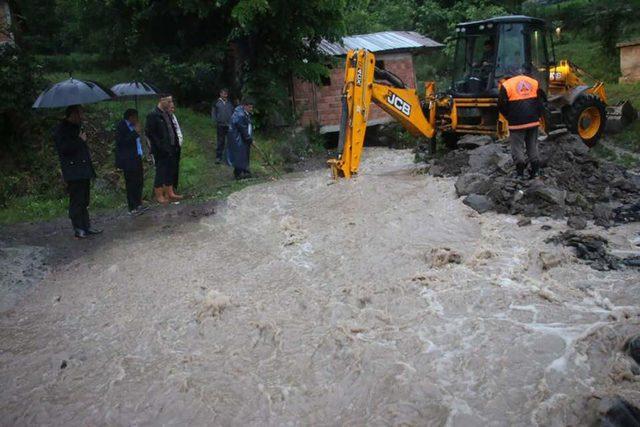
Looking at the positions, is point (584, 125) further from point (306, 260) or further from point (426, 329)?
point (426, 329)

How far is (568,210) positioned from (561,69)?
5595 millimetres

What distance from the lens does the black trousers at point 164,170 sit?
9353mm

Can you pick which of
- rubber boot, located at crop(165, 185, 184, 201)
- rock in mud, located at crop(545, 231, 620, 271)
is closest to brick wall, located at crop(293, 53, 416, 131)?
rubber boot, located at crop(165, 185, 184, 201)

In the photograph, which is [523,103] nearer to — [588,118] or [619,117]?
[588,118]

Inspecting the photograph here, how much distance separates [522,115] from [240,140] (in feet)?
16.4

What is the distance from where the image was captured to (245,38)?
46.3ft

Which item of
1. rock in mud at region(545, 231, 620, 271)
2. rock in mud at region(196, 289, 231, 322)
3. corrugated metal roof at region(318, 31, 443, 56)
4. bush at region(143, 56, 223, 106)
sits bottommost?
rock in mud at region(196, 289, 231, 322)

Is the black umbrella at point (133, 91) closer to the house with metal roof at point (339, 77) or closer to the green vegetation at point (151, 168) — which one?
the green vegetation at point (151, 168)

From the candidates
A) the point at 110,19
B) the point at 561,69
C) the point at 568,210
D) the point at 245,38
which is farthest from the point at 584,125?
the point at 110,19

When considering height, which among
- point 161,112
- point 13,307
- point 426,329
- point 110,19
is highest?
point 110,19

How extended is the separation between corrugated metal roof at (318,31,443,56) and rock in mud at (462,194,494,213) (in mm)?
8323

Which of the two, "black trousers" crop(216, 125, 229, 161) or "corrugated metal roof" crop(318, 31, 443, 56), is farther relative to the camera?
"corrugated metal roof" crop(318, 31, 443, 56)

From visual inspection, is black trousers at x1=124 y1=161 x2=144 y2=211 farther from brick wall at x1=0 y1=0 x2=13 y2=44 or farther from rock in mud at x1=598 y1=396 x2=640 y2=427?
rock in mud at x1=598 y1=396 x2=640 y2=427

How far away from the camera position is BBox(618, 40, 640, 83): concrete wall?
15.4 m
